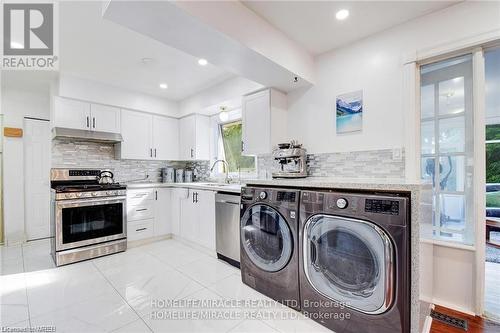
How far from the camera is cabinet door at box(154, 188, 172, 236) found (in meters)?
3.56

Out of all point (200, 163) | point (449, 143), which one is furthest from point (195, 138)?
point (449, 143)

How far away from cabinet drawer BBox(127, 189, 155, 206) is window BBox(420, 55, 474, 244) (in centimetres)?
345

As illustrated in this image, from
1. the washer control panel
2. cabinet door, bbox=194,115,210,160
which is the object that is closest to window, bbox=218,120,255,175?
cabinet door, bbox=194,115,210,160

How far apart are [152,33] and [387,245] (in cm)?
212

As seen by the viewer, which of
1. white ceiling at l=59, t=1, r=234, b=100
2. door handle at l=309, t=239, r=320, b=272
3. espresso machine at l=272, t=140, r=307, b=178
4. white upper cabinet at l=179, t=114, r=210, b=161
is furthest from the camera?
white upper cabinet at l=179, t=114, r=210, b=161

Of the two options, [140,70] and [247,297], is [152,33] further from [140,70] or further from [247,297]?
[247,297]

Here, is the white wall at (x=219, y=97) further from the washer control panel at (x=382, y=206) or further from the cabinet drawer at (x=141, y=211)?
the washer control panel at (x=382, y=206)

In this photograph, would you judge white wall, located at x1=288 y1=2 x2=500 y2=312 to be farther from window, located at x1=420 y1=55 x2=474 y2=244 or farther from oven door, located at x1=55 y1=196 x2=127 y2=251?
oven door, located at x1=55 y1=196 x2=127 y2=251

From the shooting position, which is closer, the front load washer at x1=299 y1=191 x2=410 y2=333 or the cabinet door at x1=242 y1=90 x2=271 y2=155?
the front load washer at x1=299 y1=191 x2=410 y2=333

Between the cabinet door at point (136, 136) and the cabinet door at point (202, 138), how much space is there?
0.80 m

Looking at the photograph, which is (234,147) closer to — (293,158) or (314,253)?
(293,158)

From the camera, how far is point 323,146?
261 cm

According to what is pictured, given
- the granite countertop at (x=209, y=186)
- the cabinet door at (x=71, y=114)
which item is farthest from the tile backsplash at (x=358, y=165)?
the cabinet door at (x=71, y=114)

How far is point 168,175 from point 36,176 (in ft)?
6.66
